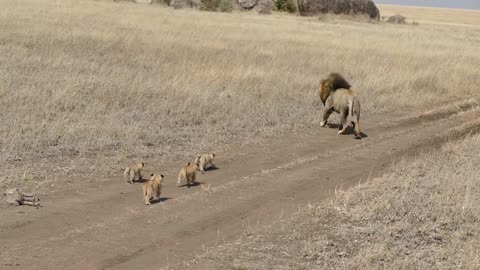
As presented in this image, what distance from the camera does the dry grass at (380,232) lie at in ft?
22.8

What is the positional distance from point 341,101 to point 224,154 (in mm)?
3762

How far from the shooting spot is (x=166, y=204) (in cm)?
877

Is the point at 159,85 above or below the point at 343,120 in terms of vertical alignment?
above

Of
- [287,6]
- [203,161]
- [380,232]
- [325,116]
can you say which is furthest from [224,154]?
[287,6]

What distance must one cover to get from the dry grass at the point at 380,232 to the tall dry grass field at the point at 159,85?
11.9 ft

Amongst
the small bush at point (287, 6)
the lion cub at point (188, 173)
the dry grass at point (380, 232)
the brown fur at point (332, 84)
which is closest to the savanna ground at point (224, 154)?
the dry grass at point (380, 232)

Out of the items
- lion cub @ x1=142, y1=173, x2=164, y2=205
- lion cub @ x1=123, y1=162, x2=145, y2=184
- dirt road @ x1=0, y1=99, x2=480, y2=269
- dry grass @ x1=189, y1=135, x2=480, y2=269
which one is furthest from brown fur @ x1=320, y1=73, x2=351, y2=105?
lion cub @ x1=142, y1=173, x2=164, y2=205

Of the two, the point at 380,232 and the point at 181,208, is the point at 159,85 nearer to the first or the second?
the point at 181,208

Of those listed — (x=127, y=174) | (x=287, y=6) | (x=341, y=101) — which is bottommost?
(x=127, y=174)

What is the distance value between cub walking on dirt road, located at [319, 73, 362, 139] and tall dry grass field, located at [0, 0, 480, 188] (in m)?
0.87

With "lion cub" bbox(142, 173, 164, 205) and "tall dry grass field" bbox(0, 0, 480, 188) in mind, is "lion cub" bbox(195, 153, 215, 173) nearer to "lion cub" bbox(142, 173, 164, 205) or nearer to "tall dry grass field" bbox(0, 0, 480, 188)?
"tall dry grass field" bbox(0, 0, 480, 188)

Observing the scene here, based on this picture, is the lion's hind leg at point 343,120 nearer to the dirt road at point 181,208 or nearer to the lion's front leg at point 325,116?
the lion's front leg at point 325,116

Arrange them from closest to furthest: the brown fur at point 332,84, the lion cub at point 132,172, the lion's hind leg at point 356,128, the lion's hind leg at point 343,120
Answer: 1. the lion cub at point 132,172
2. the lion's hind leg at point 356,128
3. the lion's hind leg at point 343,120
4. the brown fur at point 332,84

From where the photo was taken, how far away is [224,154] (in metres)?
12.1
